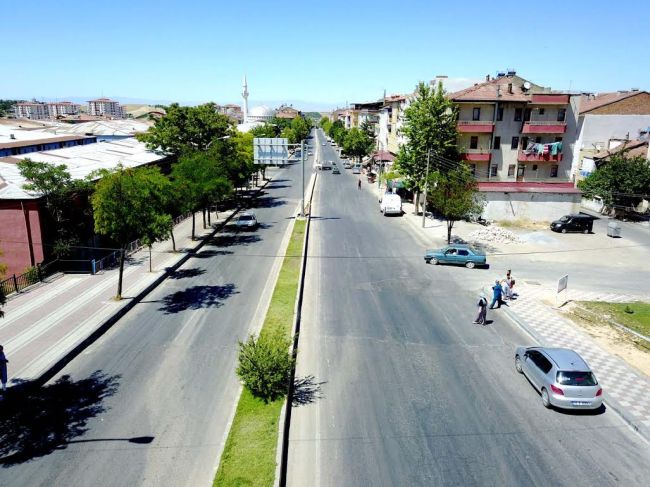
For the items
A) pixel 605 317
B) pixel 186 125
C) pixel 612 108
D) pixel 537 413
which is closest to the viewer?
pixel 537 413

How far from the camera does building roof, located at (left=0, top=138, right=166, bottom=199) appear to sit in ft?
90.7

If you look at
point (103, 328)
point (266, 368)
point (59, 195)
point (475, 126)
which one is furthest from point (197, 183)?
point (475, 126)

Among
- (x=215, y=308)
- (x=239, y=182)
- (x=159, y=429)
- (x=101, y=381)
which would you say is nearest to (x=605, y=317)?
(x=215, y=308)

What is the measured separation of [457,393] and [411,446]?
3552 mm

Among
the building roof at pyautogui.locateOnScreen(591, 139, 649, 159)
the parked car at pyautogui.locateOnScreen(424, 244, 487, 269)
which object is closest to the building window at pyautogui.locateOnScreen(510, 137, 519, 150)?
the building roof at pyautogui.locateOnScreen(591, 139, 649, 159)

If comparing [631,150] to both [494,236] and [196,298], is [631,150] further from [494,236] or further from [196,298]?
[196,298]

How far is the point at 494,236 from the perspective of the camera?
125ft

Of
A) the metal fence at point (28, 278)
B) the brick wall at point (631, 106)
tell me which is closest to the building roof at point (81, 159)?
the metal fence at point (28, 278)

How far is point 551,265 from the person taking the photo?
104 feet

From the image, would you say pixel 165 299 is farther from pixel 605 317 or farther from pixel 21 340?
pixel 605 317

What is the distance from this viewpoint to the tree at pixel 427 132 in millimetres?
44750

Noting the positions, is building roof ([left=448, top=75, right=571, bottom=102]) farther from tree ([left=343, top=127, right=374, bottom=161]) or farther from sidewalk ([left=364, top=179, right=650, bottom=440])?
tree ([left=343, top=127, right=374, bottom=161])

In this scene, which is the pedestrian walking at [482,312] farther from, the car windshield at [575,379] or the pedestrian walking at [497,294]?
the car windshield at [575,379]

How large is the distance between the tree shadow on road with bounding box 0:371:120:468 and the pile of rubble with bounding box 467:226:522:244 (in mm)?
30534
